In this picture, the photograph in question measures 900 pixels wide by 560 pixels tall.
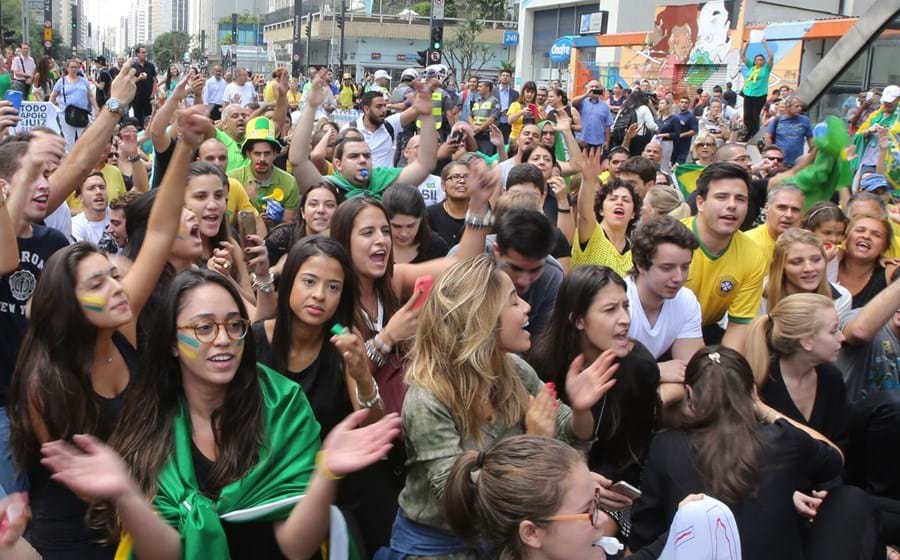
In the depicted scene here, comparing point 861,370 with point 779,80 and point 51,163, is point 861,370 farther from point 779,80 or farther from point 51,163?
point 779,80

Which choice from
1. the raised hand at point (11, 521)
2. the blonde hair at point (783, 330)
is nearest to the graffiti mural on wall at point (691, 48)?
the blonde hair at point (783, 330)

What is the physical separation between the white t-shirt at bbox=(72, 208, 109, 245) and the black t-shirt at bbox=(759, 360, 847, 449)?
4.50 metres

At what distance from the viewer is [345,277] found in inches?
153

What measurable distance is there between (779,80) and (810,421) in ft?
86.9

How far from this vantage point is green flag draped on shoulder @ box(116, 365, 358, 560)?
2.77 m

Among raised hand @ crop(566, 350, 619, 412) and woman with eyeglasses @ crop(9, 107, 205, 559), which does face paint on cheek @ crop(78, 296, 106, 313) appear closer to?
woman with eyeglasses @ crop(9, 107, 205, 559)

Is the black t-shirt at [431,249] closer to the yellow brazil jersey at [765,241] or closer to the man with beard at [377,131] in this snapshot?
the yellow brazil jersey at [765,241]

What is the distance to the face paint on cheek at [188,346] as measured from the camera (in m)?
3.04

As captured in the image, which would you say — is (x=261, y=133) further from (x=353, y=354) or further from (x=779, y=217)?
(x=353, y=354)

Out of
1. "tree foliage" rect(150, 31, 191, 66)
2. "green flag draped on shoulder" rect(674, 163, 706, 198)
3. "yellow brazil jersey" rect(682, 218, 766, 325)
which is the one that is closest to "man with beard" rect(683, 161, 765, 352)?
"yellow brazil jersey" rect(682, 218, 766, 325)

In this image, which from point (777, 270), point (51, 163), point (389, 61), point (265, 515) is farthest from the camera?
point (389, 61)

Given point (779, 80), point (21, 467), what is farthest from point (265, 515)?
point (779, 80)

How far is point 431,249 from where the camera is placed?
561cm

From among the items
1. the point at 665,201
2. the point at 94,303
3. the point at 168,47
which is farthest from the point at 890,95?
the point at 168,47
